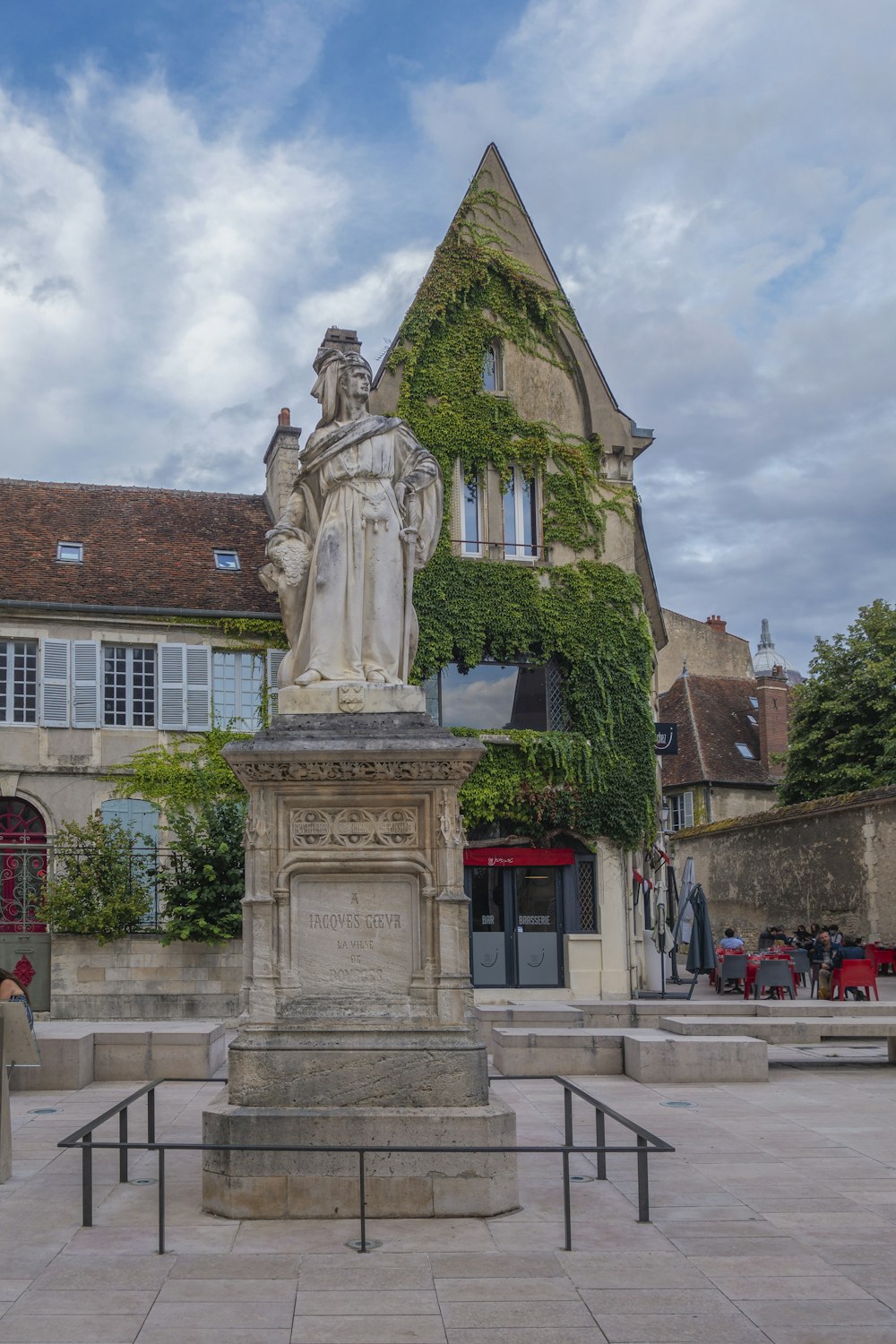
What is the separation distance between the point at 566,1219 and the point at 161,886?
46.5ft

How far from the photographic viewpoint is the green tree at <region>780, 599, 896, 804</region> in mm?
35844

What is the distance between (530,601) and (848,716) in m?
14.1

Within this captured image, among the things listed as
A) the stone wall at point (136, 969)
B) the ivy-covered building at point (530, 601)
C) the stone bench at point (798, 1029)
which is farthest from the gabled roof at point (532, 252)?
the stone bench at point (798, 1029)

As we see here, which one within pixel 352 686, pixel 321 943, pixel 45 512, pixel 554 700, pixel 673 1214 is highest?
pixel 45 512

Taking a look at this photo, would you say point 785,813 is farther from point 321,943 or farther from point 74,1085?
point 321,943

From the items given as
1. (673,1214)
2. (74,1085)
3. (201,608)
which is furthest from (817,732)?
(673,1214)

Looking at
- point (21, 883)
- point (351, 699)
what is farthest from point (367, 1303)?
point (21, 883)

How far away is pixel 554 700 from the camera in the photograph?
26469mm

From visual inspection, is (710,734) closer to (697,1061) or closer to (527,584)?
(527,584)

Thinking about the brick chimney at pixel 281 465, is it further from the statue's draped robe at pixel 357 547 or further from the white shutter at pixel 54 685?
the statue's draped robe at pixel 357 547

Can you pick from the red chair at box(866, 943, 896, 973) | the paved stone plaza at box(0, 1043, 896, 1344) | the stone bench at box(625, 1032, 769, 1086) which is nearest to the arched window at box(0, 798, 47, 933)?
the stone bench at box(625, 1032, 769, 1086)

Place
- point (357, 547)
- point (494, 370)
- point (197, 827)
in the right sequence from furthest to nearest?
point (494, 370) < point (197, 827) < point (357, 547)

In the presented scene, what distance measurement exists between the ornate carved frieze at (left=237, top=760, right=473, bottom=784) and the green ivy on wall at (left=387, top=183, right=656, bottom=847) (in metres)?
16.9

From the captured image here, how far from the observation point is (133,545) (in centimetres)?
2650
